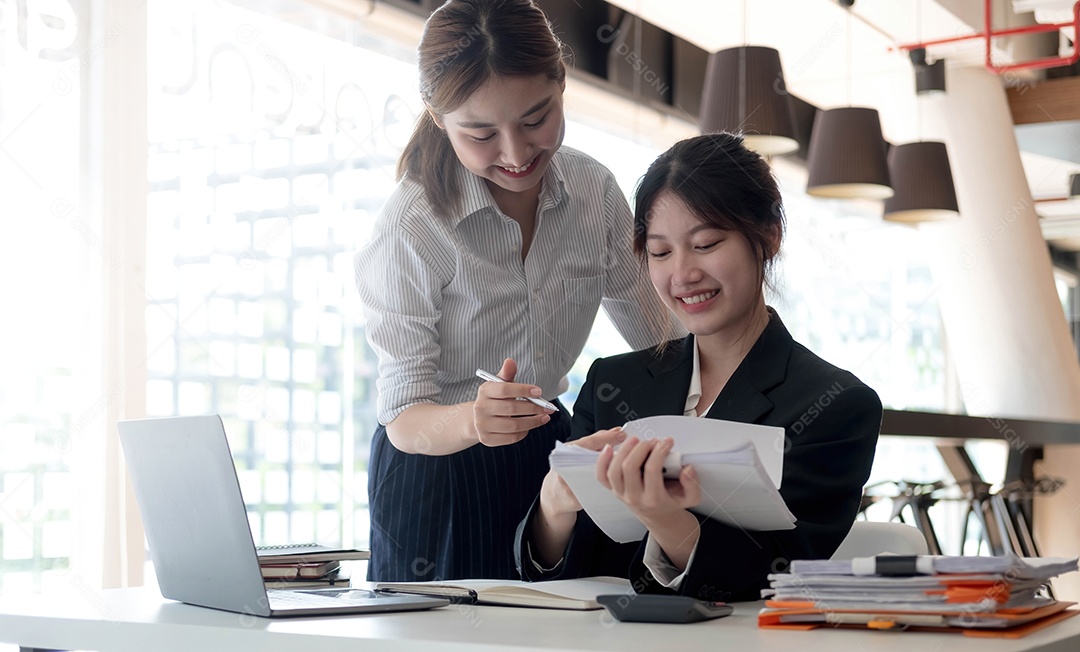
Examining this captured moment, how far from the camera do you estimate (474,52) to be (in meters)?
1.74

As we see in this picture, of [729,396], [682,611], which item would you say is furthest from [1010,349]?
[682,611]

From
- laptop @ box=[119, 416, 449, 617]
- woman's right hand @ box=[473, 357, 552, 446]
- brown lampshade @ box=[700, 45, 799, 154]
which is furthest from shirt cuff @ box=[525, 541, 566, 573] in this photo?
brown lampshade @ box=[700, 45, 799, 154]

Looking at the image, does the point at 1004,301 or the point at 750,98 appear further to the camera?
the point at 1004,301

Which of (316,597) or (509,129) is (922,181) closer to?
(509,129)

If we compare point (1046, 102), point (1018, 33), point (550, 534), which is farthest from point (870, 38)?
point (550, 534)

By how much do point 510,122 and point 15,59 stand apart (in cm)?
174

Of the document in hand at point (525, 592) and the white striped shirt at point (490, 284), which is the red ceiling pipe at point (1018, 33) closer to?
the white striped shirt at point (490, 284)

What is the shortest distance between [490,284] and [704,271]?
41cm

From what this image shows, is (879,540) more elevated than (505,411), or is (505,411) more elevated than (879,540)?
(505,411)

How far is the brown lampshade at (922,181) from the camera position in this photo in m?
4.30

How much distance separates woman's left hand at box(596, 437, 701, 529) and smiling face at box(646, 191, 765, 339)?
50 centimetres

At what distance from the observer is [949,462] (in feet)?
17.3

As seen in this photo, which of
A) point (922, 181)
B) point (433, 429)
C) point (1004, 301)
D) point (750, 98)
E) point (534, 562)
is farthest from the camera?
point (1004, 301)

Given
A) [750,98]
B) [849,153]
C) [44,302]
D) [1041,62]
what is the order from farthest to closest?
[1041,62] < [849,153] < [750,98] < [44,302]
